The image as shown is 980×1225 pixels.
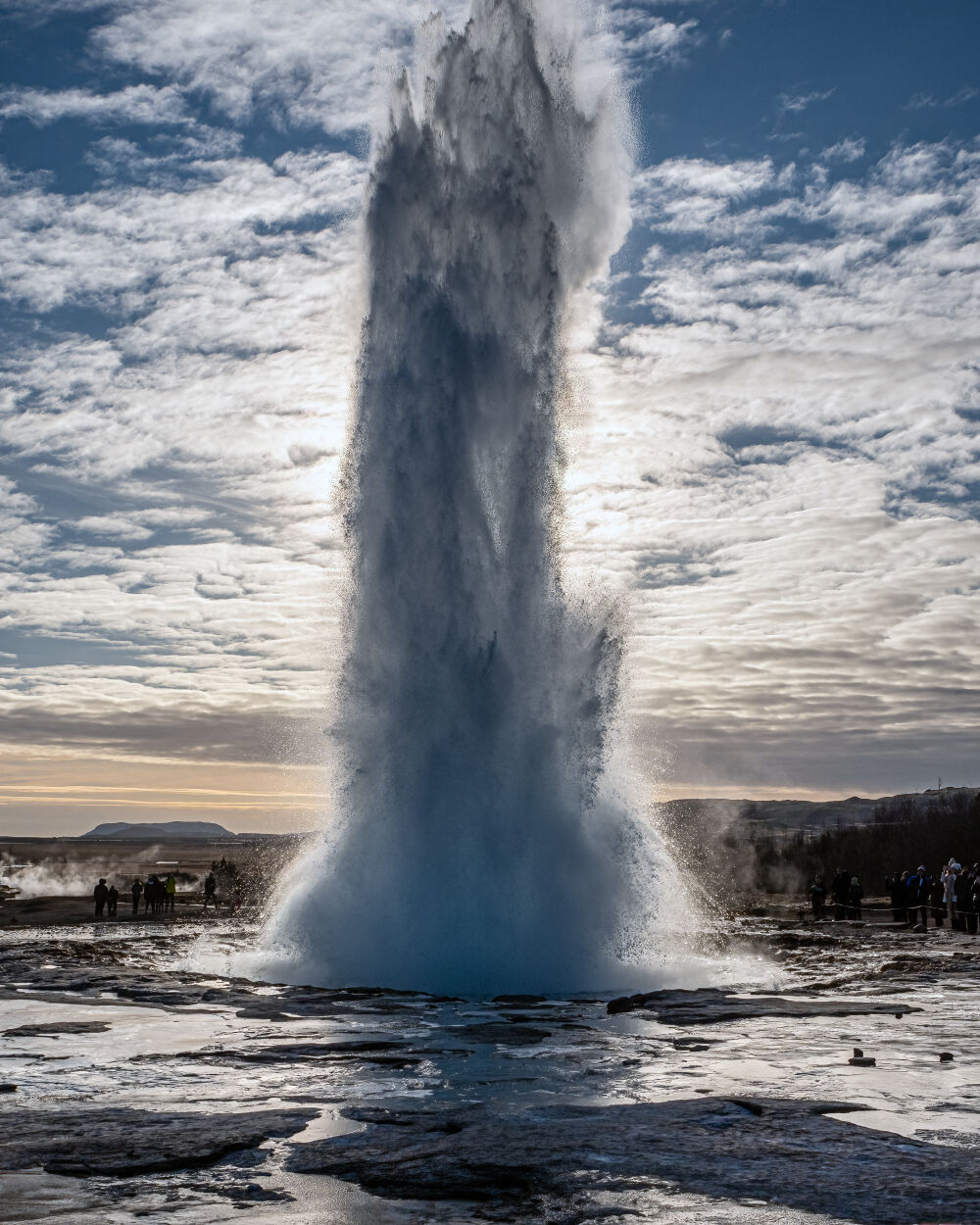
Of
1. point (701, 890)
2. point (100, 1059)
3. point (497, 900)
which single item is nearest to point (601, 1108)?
point (100, 1059)

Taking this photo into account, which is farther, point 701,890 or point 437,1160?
point 701,890

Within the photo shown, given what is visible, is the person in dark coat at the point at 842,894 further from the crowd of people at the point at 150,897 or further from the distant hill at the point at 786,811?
the distant hill at the point at 786,811

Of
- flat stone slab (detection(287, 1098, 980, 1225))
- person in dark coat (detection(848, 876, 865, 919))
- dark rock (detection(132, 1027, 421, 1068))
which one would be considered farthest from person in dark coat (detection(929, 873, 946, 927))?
flat stone slab (detection(287, 1098, 980, 1225))

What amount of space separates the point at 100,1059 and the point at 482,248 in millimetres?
13951

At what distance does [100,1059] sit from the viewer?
32.8ft

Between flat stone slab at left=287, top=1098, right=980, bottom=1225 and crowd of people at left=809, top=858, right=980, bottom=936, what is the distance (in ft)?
63.3

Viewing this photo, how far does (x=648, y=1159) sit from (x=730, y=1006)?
722 cm

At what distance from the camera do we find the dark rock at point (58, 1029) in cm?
1150

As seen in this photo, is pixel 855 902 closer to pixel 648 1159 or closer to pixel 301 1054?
pixel 301 1054

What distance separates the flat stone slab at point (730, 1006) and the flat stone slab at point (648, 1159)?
4834mm

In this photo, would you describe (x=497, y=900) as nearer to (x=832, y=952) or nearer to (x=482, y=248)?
(x=832, y=952)

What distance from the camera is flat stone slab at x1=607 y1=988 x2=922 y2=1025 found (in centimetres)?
1259

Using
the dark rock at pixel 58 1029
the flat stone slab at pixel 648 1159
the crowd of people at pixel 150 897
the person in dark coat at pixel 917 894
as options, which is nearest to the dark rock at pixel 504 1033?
the flat stone slab at pixel 648 1159

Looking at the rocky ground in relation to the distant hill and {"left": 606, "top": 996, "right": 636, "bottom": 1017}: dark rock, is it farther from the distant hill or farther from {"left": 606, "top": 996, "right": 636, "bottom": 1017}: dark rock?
the distant hill
